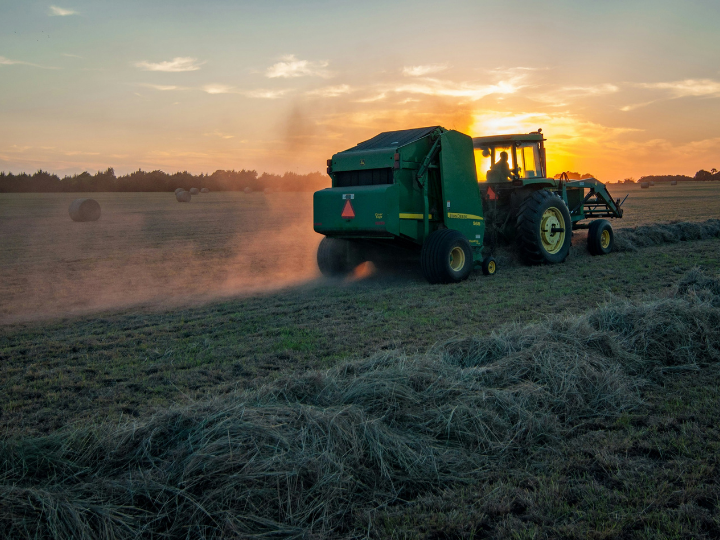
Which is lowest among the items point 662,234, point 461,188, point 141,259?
point 662,234

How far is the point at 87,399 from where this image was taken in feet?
14.6

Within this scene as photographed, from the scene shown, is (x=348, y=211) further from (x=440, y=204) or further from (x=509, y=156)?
(x=509, y=156)

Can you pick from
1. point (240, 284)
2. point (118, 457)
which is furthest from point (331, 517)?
point (240, 284)

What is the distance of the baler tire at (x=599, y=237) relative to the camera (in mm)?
12672

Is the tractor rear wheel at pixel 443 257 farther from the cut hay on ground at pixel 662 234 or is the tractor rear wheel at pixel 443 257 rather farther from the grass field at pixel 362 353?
the cut hay on ground at pixel 662 234

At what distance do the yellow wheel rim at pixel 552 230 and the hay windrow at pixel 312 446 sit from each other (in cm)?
674

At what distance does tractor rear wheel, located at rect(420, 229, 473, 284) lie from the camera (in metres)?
9.30

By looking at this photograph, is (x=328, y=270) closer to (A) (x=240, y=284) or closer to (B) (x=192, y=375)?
(A) (x=240, y=284)

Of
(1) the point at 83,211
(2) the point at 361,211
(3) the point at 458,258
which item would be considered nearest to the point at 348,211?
(2) the point at 361,211

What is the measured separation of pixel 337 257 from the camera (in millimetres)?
10672

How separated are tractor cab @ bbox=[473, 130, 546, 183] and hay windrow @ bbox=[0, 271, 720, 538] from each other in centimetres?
A: 703

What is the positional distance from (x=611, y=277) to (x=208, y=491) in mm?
8277

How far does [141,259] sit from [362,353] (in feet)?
33.8

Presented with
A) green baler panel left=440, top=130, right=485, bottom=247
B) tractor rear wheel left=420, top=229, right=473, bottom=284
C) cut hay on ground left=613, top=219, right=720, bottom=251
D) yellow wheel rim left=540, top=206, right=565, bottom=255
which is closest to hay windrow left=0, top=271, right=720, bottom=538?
tractor rear wheel left=420, top=229, right=473, bottom=284
